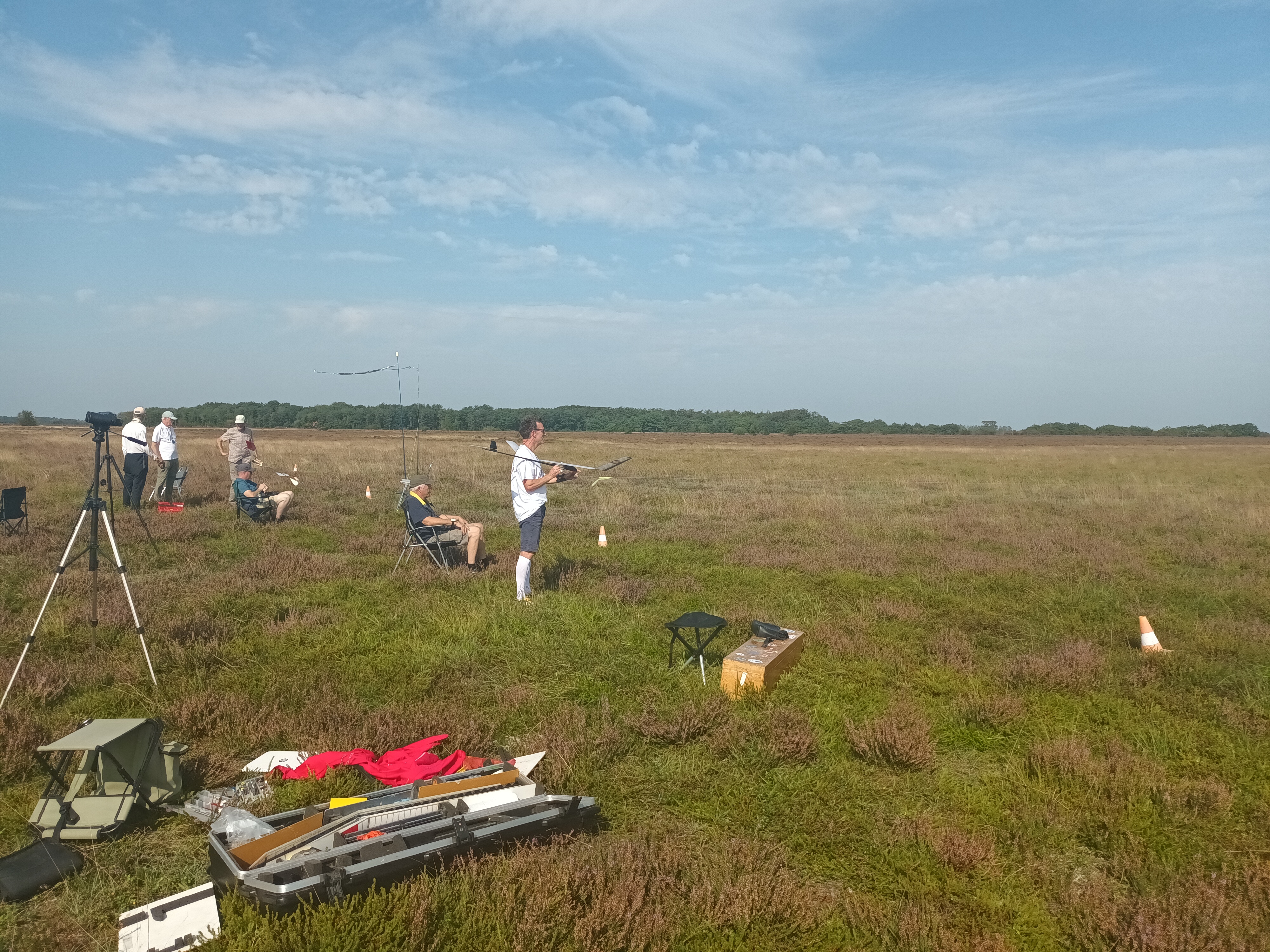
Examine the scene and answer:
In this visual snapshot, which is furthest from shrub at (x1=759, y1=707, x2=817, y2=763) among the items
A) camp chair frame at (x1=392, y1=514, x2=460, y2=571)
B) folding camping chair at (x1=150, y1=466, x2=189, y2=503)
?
folding camping chair at (x1=150, y1=466, x2=189, y2=503)

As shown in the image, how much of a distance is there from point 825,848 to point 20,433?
191 ft

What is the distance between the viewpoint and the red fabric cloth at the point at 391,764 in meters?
4.36

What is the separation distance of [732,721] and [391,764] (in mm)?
2203

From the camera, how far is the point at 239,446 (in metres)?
13.5

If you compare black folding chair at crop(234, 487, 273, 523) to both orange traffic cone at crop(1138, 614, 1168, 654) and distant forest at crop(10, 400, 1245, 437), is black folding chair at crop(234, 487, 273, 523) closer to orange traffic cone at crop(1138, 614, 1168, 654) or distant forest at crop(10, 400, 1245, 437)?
orange traffic cone at crop(1138, 614, 1168, 654)

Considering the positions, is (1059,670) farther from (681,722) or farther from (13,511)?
(13,511)

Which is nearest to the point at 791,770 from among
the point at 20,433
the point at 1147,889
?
the point at 1147,889

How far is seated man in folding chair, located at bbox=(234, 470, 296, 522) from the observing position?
12.9 m

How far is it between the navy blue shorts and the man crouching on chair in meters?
1.73

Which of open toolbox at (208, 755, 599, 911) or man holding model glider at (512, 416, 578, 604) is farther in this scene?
man holding model glider at (512, 416, 578, 604)

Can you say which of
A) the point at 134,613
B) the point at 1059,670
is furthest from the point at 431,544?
the point at 1059,670

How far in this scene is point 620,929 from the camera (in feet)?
10.3

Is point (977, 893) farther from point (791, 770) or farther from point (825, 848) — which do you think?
point (791, 770)

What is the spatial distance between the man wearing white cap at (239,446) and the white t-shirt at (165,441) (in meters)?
1.00
